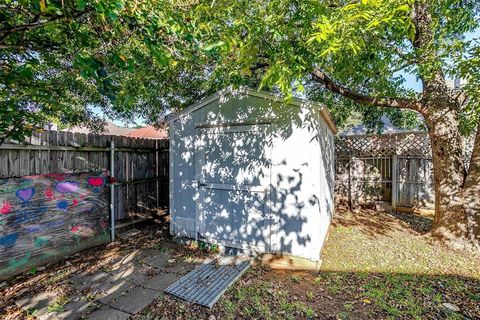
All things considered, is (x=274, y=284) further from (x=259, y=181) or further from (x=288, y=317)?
(x=259, y=181)

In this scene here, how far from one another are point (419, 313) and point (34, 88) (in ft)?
15.3

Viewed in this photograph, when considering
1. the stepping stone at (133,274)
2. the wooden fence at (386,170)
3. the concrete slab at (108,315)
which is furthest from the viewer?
the wooden fence at (386,170)

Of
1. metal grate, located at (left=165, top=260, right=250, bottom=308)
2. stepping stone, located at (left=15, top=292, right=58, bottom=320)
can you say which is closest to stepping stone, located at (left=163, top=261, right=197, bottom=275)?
metal grate, located at (left=165, top=260, right=250, bottom=308)

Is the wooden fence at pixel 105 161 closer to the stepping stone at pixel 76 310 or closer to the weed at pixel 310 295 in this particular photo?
the stepping stone at pixel 76 310

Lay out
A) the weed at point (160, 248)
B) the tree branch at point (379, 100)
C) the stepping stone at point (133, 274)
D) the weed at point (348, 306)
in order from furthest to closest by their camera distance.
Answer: the tree branch at point (379, 100)
the weed at point (160, 248)
the stepping stone at point (133, 274)
the weed at point (348, 306)

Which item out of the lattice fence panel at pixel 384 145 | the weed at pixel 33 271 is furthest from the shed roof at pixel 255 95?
the lattice fence panel at pixel 384 145

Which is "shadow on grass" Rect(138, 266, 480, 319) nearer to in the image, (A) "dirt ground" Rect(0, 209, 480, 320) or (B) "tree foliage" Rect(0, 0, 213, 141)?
(A) "dirt ground" Rect(0, 209, 480, 320)

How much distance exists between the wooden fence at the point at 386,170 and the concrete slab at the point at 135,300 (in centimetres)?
628

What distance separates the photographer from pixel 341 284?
336 cm

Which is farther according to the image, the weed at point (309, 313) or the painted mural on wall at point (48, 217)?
the painted mural on wall at point (48, 217)

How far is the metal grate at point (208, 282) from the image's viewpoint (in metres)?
2.95

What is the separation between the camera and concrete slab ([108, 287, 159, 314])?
2.76m

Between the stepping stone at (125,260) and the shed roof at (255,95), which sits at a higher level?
the shed roof at (255,95)

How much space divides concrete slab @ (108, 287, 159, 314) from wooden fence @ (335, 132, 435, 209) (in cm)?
628
